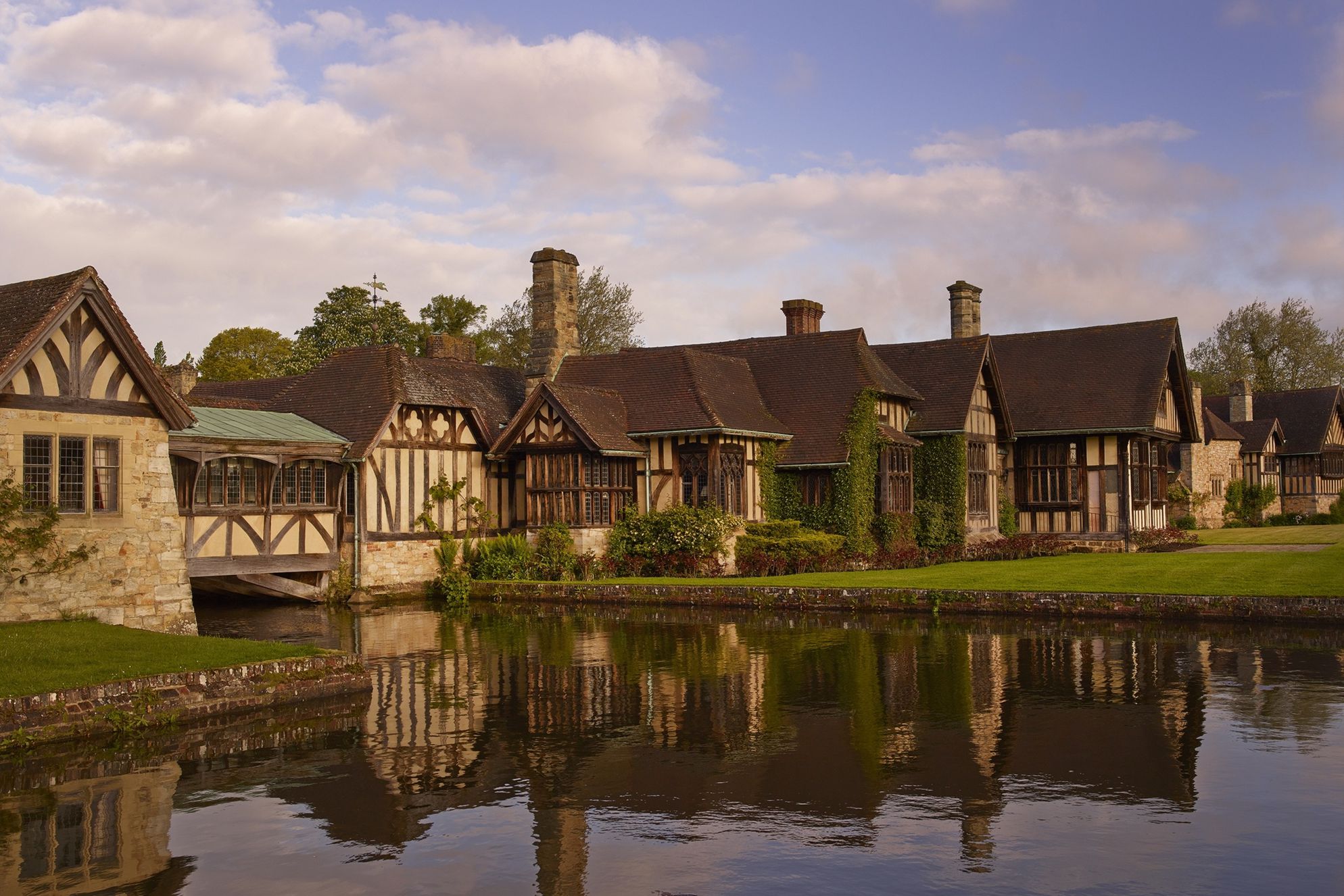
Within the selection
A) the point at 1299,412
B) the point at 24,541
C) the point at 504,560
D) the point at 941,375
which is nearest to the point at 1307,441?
the point at 1299,412

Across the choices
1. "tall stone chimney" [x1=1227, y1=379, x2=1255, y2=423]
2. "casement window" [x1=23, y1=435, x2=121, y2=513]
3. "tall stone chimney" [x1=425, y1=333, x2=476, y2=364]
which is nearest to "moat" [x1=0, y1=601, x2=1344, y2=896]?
"casement window" [x1=23, y1=435, x2=121, y2=513]

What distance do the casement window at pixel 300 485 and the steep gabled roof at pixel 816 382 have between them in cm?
1140

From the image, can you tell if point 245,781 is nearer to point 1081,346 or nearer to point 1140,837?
point 1140,837

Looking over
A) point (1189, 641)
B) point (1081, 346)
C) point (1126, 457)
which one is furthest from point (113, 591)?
point (1081, 346)

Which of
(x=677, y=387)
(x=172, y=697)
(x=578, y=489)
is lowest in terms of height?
(x=172, y=697)

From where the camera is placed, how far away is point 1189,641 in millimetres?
18219

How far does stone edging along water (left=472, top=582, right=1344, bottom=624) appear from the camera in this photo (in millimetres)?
19922

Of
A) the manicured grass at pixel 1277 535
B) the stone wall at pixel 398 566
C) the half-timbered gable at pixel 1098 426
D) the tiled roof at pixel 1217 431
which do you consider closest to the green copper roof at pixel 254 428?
the stone wall at pixel 398 566

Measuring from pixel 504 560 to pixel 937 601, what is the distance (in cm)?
1094

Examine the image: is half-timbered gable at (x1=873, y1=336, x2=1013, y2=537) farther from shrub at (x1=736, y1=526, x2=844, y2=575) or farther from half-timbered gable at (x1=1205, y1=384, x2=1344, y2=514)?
half-timbered gable at (x1=1205, y1=384, x2=1344, y2=514)

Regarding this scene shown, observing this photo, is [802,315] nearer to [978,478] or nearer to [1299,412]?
[978,478]

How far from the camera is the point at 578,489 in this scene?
97.4 ft

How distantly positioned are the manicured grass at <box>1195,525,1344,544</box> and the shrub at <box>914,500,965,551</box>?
9011mm

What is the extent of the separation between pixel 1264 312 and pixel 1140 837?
243ft
